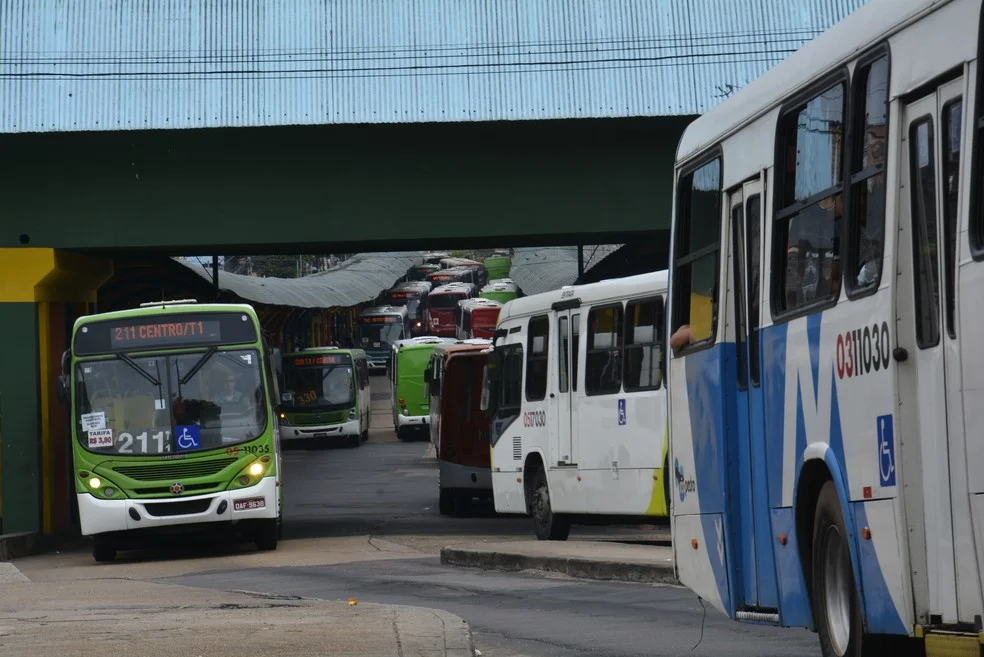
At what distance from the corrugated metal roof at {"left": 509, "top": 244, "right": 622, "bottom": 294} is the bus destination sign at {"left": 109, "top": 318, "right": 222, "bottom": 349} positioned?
36424 mm

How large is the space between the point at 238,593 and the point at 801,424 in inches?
332

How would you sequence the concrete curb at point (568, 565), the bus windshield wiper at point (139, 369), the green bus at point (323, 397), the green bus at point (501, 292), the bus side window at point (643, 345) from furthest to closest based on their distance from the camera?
the green bus at point (501, 292) → the green bus at point (323, 397) → the bus windshield wiper at point (139, 369) → the bus side window at point (643, 345) → the concrete curb at point (568, 565)

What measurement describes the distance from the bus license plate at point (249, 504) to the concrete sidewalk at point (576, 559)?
314cm

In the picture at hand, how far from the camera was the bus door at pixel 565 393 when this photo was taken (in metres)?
18.8

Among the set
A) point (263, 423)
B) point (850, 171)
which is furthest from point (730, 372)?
point (263, 423)

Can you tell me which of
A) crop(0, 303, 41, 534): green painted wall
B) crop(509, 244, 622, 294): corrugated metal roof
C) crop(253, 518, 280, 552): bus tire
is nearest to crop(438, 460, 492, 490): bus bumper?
crop(253, 518, 280, 552): bus tire

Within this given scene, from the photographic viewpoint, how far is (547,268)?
242ft

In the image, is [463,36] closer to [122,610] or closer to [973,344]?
[122,610]

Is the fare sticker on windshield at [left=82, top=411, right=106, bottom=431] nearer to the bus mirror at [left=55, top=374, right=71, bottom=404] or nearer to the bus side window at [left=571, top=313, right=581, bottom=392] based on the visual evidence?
the bus mirror at [left=55, top=374, right=71, bottom=404]

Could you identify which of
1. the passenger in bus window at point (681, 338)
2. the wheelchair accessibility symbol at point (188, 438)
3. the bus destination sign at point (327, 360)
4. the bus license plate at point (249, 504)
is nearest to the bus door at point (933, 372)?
the passenger in bus window at point (681, 338)

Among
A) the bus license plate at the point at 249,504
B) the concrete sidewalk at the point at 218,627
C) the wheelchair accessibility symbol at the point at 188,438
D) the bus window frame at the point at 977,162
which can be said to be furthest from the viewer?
the wheelchair accessibility symbol at the point at 188,438

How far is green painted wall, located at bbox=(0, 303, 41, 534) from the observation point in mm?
22859

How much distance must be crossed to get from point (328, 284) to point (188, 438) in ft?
171

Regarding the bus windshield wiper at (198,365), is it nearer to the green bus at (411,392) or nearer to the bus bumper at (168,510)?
the bus bumper at (168,510)
